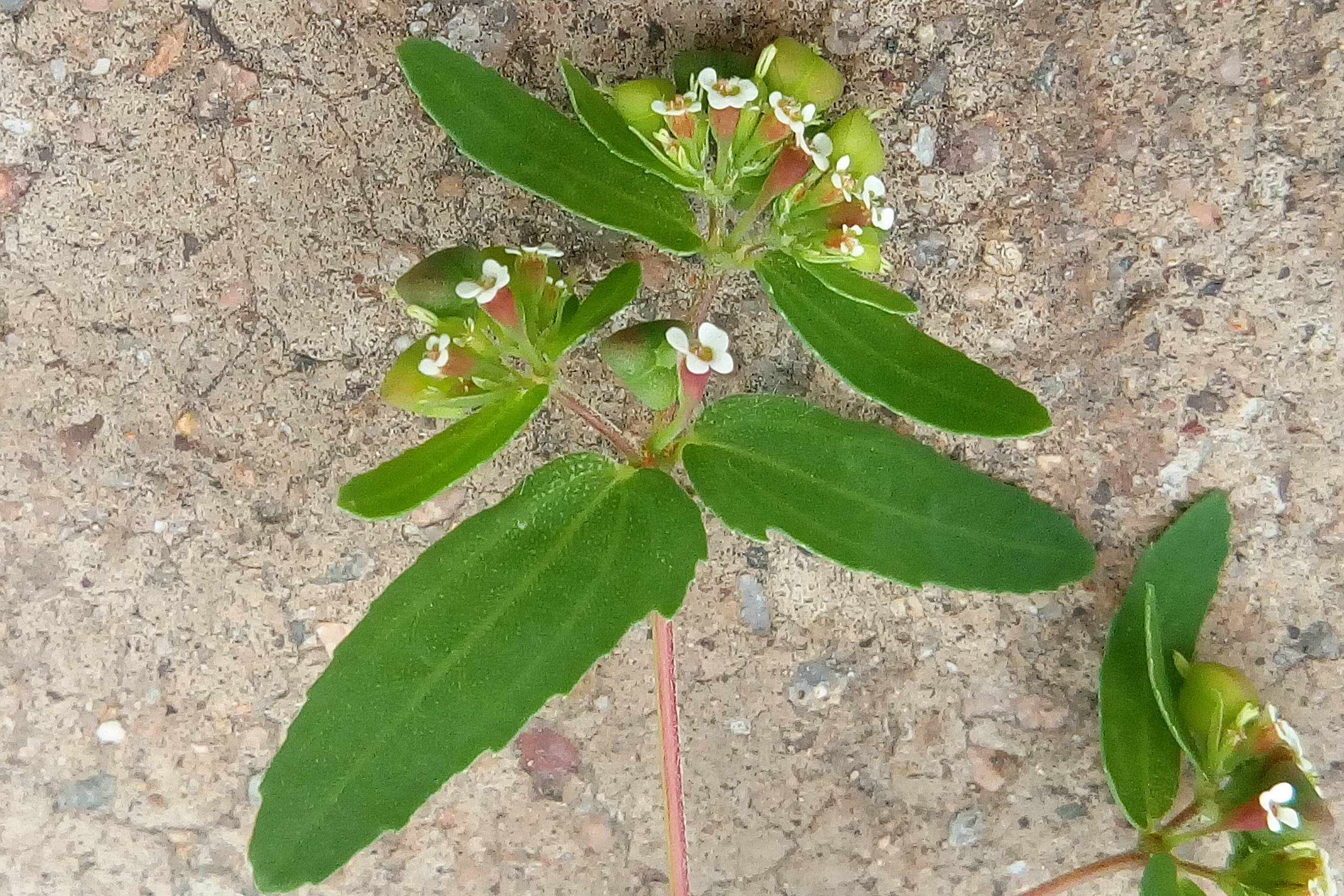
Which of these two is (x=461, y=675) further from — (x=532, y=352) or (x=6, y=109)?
(x=6, y=109)

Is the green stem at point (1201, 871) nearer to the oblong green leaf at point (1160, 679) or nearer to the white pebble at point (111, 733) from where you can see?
the oblong green leaf at point (1160, 679)

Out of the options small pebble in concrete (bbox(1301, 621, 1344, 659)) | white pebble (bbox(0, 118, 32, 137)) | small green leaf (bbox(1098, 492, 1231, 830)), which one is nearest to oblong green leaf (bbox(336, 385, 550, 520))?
white pebble (bbox(0, 118, 32, 137))

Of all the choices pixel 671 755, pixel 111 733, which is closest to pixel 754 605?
pixel 671 755

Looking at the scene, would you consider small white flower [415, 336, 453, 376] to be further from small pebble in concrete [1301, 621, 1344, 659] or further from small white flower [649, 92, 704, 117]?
small pebble in concrete [1301, 621, 1344, 659]

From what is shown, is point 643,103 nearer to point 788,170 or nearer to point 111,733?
point 788,170

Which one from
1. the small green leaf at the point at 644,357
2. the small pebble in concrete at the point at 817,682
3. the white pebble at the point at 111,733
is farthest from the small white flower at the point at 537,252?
the white pebble at the point at 111,733

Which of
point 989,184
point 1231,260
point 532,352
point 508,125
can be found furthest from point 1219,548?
point 508,125
